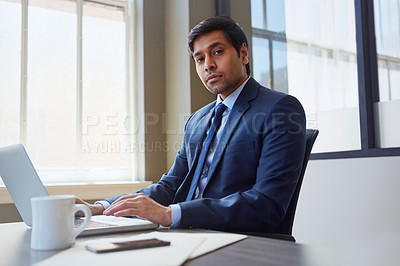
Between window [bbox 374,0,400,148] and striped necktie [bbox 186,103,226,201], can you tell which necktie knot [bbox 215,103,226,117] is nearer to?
striped necktie [bbox 186,103,226,201]

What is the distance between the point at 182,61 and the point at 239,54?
1430mm

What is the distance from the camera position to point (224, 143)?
144 centimetres

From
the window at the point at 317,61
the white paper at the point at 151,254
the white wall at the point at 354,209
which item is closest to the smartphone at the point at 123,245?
the white paper at the point at 151,254

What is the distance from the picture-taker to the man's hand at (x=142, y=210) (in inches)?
40.5

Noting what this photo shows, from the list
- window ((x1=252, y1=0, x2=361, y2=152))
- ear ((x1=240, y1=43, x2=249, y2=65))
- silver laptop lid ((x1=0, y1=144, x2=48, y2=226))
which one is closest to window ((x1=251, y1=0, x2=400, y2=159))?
window ((x1=252, y1=0, x2=361, y2=152))

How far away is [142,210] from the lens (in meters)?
1.03

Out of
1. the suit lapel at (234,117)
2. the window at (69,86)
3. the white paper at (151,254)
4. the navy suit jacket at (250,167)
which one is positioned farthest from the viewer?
the window at (69,86)

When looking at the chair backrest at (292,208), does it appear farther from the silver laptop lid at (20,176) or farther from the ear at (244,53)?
the silver laptop lid at (20,176)

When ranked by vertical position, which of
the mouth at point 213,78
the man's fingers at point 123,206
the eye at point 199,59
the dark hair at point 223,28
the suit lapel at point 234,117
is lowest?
the man's fingers at point 123,206

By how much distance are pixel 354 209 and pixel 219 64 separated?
104 centimetres

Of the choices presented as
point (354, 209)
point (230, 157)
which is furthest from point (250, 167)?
point (354, 209)

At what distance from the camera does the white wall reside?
72.5 inches

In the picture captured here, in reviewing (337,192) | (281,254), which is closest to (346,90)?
(337,192)

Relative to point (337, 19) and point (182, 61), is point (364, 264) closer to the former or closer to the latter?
point (337, 19)
